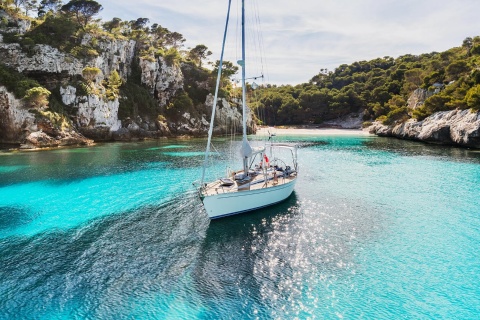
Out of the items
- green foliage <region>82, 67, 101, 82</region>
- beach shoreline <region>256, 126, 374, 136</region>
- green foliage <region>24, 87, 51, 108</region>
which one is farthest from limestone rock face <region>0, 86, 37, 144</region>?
beach shoreline <region>256, 126, 374, 136</region>

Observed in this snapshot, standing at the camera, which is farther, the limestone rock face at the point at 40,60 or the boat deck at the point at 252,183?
the limestone rock face at the point at 40,60

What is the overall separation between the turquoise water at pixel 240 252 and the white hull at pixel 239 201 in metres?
0.62

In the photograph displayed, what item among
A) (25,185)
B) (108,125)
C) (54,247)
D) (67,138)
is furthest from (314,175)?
(108,125)

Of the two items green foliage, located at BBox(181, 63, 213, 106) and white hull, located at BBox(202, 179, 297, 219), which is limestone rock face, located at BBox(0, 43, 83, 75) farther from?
white hull, located at BBox(202, 179, 297, 219)

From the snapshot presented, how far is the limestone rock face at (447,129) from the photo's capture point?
168 feet

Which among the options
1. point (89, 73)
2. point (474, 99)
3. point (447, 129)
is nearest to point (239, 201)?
point (474, 99)

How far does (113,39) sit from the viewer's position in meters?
83.1

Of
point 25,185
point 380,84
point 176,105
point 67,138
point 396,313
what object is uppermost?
point 380,84

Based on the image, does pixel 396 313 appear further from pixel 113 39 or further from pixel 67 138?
pixel 113 39

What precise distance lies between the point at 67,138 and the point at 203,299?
2380 inches

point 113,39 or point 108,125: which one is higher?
point 113,39

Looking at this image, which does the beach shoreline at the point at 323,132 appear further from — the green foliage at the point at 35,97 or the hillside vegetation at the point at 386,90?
the green foliage at the point at 35,97

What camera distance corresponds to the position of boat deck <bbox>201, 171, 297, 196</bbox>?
68.0 ft

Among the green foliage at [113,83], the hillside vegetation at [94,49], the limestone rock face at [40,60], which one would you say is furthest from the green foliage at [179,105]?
the limestone rock face at [40,60]
